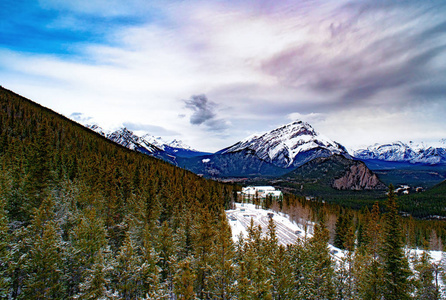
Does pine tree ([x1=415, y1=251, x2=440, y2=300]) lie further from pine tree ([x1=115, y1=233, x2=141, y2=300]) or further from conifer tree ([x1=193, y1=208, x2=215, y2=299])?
pine tree ([x1=115, y1=233, x2=141, y2=300])

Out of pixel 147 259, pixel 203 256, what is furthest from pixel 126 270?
pixel 203 256

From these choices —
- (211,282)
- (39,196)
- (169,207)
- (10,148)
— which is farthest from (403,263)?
(10,148)

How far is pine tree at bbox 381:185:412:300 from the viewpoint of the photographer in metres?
28.5

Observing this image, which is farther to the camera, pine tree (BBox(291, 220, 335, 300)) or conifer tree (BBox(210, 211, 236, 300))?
pine tree (BBox(291, 220, 335, 300))

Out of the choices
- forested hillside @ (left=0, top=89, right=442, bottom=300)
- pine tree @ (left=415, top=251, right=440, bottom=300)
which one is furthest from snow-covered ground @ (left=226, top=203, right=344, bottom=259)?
forested hillside @ (left=0, top=89, right=442, bottom=300)

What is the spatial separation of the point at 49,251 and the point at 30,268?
2.60m

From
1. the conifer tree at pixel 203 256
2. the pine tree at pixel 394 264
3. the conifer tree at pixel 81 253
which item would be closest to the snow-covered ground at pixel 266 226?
the conifer tree at pixel 203 256

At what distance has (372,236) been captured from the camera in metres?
64.4

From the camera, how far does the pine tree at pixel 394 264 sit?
28516 mm

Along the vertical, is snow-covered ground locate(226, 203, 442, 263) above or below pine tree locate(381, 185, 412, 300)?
below

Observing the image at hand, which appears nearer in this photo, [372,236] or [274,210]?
[372,236]

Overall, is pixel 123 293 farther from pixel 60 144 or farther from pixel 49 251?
pixel 60 144

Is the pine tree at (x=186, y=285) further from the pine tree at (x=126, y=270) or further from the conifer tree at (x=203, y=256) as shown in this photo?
the conifer tree at (x=203, y=256)

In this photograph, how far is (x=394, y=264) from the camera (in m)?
29.4
